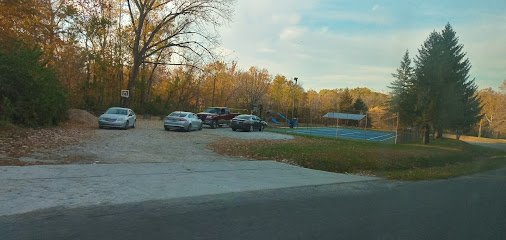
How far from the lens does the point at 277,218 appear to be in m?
5.77

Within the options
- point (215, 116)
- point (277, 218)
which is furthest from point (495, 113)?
point (277, 218)

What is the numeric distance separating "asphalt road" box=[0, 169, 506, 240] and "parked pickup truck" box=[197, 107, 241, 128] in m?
22.2

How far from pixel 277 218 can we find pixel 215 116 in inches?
986

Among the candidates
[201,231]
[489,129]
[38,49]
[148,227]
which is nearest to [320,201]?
[201,231]

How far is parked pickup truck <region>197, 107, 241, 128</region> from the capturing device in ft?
98.4

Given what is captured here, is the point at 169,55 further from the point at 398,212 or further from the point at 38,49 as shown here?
the point at 398,212

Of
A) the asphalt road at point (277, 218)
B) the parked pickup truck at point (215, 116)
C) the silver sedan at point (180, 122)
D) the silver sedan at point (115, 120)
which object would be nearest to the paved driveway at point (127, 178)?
the asphalt road at point (277, 218)

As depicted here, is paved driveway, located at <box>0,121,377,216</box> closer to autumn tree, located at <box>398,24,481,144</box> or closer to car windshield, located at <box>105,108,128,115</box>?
car windshield, located at <box>105,108,128,115</box>

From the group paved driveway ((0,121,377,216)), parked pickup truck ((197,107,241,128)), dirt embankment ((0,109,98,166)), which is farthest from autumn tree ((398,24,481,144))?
dirt embankment ((0,109,98,166))

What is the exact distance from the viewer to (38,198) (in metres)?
6.17

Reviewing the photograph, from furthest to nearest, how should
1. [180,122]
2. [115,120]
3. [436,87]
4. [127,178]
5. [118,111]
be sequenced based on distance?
[436,87] < [180,122] < [118,111] < [115,120] < [127,178]

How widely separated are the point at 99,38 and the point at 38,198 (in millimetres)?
A: 34929

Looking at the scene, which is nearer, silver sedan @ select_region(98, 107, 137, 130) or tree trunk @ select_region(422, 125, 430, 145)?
silver sedan @ select_region(98, 107, 137, 130)

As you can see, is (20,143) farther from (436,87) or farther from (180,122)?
(436,87)
